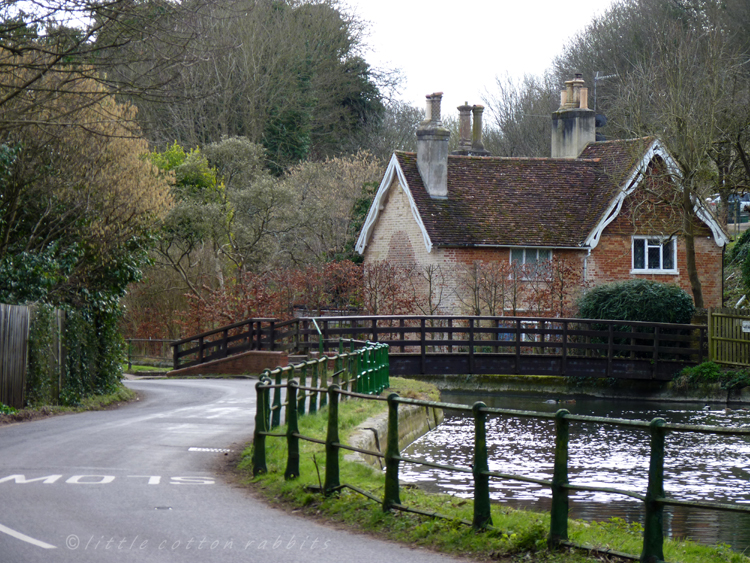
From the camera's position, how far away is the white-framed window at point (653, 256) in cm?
3753

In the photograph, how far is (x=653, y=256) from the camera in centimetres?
3791

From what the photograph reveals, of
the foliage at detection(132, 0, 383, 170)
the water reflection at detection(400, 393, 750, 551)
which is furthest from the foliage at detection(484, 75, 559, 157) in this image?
the water reflection at detection(400, 393, 750, 551)

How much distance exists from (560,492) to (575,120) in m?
A: 36.0

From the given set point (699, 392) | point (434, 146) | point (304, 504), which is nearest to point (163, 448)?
point (304, 504)

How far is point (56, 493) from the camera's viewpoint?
34.9ft

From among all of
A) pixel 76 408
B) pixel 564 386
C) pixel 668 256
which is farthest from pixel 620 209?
pixel 76 408

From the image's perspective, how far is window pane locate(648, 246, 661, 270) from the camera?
3784cm

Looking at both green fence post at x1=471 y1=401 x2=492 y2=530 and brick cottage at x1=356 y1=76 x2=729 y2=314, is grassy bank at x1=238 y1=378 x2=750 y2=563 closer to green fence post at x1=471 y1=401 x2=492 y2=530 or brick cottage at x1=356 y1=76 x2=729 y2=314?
green fence post at x1=471 y1=401 x2=492 y2=530

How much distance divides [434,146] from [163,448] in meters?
26.0

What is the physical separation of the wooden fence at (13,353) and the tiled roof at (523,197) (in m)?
19.5

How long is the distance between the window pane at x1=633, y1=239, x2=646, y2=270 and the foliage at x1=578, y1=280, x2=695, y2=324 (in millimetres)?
5010

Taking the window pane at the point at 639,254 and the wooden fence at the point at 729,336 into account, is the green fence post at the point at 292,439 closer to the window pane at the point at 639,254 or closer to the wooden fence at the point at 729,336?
the wooden fence at the point at 729,336

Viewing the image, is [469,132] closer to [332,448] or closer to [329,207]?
[329,207]

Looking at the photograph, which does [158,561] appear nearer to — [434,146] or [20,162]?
[20,162]
